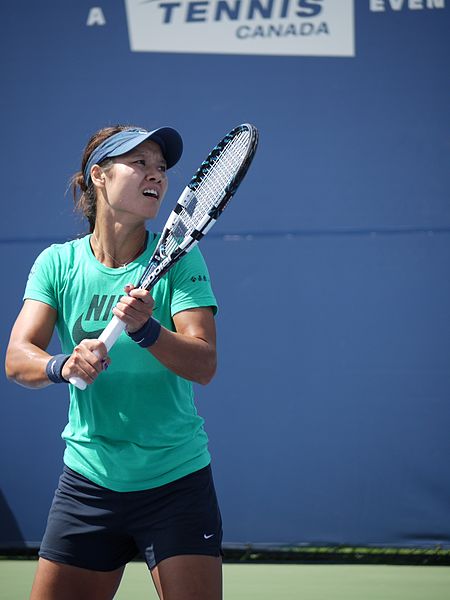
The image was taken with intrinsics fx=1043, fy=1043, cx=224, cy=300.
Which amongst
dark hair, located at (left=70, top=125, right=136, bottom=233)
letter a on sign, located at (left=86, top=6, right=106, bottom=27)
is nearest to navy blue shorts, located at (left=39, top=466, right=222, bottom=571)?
dark hair, located at (left=70, top=125, right=136, bottom=233)

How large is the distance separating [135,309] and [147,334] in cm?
6

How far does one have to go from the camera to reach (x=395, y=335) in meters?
4.50

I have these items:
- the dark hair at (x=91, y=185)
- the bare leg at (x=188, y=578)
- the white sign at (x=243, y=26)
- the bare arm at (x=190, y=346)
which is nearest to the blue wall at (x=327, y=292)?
the white sign at (x=243, y=26)

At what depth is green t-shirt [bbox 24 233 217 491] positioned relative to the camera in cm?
236

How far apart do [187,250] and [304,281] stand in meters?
2.20

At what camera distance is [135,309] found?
2203 mm

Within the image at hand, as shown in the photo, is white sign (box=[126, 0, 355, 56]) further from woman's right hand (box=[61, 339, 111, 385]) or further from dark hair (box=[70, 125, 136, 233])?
woman's right hand (box=[61, 339, 111, 385])

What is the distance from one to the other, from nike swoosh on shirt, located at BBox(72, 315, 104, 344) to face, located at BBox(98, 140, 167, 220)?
28 centimetres

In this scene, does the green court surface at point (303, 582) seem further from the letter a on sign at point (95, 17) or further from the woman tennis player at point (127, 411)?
the letter a on sign at point (95, 17)

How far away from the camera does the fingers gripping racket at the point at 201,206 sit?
236 cm

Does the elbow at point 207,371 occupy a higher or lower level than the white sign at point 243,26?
lower

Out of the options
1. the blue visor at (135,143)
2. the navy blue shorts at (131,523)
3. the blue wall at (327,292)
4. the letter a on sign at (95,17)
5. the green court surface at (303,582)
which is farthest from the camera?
the letter a on sign at (95,17)

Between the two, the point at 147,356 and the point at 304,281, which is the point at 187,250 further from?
the point at 304,281

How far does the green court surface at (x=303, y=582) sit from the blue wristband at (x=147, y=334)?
2011mm
